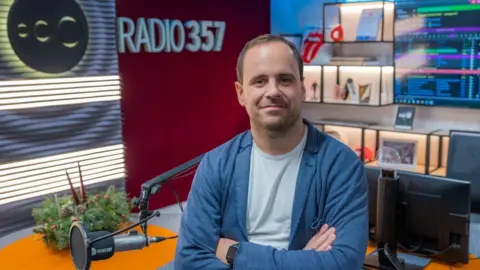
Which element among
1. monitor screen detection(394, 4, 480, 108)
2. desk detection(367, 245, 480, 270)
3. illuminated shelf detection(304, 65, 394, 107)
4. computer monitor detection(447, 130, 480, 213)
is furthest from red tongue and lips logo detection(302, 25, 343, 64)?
desk detection(367, 245, 480, 270)

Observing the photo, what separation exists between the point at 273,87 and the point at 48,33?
3.00m

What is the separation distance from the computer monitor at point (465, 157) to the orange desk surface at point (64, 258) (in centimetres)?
184

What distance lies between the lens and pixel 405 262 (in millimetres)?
2350

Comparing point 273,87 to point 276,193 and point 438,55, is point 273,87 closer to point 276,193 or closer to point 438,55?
point 276,193

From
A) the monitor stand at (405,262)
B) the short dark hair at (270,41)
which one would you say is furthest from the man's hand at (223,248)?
the monitor stand at (405,262)

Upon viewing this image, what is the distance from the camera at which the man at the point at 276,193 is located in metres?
1.59

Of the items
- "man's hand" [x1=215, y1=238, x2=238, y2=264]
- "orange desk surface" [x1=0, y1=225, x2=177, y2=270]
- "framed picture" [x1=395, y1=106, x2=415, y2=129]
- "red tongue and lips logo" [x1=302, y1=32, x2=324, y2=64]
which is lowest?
"orange desk surface" [x1=0, y1=225, x2=177, y2=270]

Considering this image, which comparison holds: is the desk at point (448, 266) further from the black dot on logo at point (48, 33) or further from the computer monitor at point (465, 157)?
the black dot on logo at point (48, 33)

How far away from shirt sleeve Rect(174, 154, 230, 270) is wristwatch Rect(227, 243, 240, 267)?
0.12 feet

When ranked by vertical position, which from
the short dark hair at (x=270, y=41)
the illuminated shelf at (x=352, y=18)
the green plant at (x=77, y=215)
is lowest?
the green plant at (x=77, y=215)


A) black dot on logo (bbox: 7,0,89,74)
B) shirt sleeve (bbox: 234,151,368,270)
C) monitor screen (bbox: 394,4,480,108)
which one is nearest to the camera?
shirt sleeve (bbox: 234,151,368,270)

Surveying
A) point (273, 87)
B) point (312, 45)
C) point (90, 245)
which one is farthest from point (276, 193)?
point (312, 45)

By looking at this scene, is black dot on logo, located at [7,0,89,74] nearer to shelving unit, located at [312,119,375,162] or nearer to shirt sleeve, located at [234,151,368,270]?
shelving unit, located at [312,119,375,162]

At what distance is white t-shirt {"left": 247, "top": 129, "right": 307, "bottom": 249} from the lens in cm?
166
